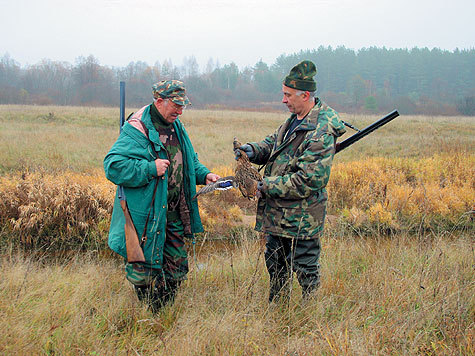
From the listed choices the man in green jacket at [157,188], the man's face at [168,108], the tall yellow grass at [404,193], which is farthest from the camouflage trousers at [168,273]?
the tall yellow grass at [404,193]

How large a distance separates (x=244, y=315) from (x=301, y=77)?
1.94 m

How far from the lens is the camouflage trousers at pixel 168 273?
337cm

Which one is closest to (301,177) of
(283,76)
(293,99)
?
(293,99)

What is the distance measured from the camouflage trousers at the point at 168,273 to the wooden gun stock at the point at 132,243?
0.24m

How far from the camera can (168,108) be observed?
10.5ft

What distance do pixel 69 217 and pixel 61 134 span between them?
1019cm

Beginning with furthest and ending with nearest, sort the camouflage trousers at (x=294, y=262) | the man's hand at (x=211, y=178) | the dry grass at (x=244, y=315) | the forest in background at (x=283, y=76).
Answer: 1. the forest in background at (x=283, y=76)
2. the man's hand at (x=211, y=178)
3. the camouflage trousers at (x=294, y=262)
4. the dry grass at (x=244, y=315)

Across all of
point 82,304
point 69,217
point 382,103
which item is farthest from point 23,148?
point 382,103

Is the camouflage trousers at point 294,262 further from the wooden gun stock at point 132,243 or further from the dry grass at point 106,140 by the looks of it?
the dry grass at point 106,140

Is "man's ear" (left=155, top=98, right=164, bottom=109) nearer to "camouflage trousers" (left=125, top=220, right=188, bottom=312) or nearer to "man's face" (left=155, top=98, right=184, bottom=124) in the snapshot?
"man's face" (left=155, top=98, right=184, bottom=124)

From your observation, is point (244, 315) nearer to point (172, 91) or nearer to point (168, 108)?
point (168, 108)

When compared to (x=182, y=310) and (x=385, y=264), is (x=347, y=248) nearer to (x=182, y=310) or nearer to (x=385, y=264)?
(x=385, y=264)

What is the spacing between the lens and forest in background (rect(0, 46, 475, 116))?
144 ft

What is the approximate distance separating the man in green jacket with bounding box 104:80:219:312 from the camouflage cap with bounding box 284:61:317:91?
2.84 feet
